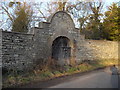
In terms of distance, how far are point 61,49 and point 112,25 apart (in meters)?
10.6

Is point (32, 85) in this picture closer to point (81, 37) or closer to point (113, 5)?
point (81, 37)

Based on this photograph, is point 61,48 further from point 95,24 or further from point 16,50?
point 95,24

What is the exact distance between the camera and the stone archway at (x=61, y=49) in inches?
422

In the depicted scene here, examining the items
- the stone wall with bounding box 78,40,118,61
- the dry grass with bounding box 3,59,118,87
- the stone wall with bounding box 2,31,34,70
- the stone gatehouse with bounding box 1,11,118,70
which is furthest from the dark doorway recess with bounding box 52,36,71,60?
the stone wall with bounding box 2,31,34,70

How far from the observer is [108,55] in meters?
14.2

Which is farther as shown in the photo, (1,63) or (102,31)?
(102,31)

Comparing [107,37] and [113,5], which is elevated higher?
[113,5]

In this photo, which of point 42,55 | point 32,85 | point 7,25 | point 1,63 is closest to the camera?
point 32,85

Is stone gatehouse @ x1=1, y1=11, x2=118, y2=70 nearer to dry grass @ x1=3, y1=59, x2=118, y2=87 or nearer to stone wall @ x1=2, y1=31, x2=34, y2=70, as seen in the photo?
stone wall @ x1=2, y1=31, x2=34, y2=70

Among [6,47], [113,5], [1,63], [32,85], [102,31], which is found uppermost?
[113,5]

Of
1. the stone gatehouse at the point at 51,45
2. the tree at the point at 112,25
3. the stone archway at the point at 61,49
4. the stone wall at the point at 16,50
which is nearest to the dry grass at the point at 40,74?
the stone gatehouse at the point at 51,45

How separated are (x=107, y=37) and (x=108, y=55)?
18.1 ft

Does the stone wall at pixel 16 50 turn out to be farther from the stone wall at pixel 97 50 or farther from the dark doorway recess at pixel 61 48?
the stone wall at pixel 97 50

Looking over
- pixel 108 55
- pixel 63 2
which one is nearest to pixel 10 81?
pixel 108 55
